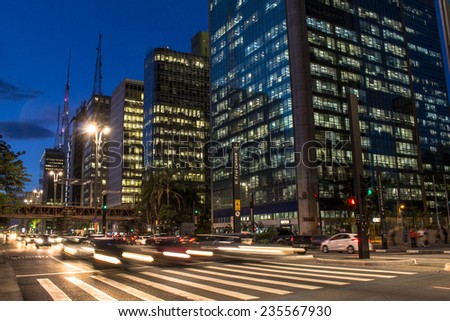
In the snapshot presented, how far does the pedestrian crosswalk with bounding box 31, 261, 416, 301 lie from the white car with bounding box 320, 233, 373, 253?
14.8 m

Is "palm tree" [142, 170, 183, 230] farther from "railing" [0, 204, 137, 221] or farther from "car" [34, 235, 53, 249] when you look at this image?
"car" [34, 235, 53, 249]

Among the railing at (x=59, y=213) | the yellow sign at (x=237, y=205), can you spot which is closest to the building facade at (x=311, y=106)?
the yellow sign at (x=237, y=205)

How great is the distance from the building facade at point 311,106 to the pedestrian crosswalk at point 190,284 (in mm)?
58489

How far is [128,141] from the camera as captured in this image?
17012cm

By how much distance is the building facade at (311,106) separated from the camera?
82250 millimetres

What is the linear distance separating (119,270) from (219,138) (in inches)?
3630

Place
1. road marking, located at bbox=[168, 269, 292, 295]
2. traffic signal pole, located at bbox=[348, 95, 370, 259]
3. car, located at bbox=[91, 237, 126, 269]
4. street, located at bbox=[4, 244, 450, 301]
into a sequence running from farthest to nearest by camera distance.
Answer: traffic signal pole, located at bbox=[348, 95, 370, 259]
car, located at bbox=[91, 237, 126, 269]
road marking, located at bbox=[168, 269, 292, 295]
street, located at bbox=[4, 244, 450, 301]

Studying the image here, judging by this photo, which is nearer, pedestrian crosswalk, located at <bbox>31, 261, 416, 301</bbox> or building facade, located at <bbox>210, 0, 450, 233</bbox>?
pedestrian crosswalk, located at <bbox>31, 261, 416, 301</bbox>

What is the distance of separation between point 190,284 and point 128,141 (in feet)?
534

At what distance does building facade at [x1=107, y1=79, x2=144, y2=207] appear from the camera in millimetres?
166125

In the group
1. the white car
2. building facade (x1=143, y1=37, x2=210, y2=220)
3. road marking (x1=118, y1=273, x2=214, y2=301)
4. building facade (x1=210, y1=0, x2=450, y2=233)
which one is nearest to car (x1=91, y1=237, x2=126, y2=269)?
road marking (x1=118, y1=273, x2=214, y2=301)

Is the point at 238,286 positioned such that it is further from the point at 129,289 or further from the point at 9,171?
the point at 9,171
